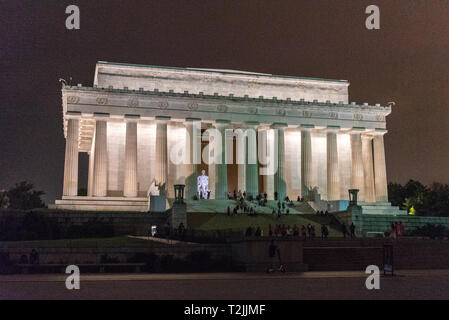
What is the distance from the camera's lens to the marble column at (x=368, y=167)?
261 ft

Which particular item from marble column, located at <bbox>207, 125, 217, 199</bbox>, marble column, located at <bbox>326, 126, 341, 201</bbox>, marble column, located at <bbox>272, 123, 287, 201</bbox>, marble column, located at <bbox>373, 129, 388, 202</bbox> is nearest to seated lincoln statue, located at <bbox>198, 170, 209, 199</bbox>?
marble column, located at <bbox>207, 125, 217, 199</bbox>

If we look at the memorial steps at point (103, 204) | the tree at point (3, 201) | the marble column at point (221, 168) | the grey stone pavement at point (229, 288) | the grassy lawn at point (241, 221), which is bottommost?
the grey stone pavement at point (229, 288)

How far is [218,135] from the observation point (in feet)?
245

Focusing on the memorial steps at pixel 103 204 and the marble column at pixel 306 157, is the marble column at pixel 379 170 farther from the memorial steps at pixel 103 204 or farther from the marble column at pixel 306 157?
the memorial steps at pixel 103 204

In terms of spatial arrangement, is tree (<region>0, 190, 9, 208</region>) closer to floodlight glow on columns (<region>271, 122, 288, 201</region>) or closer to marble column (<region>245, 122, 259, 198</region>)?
marble column (<region>245, 122, 259, 198</region>)

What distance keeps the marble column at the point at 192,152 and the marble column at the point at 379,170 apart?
25.2m

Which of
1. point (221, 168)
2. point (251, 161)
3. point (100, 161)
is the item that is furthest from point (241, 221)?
point (100, 161)

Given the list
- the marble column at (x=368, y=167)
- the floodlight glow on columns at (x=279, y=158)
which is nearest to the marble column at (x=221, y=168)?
the floodlight glow on columns at (x=279, y=158)

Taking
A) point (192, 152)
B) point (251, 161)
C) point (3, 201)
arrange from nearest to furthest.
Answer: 1. point (192, 152)
2. point (251, 161)
3. point (3, 201)

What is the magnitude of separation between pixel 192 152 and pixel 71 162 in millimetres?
14792

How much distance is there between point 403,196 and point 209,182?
51.8 meters

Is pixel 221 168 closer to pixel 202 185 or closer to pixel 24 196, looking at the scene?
pixel 202 185

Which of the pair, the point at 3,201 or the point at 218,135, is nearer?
the point at 218,135

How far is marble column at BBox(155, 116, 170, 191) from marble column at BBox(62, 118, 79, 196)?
32.3 ft
